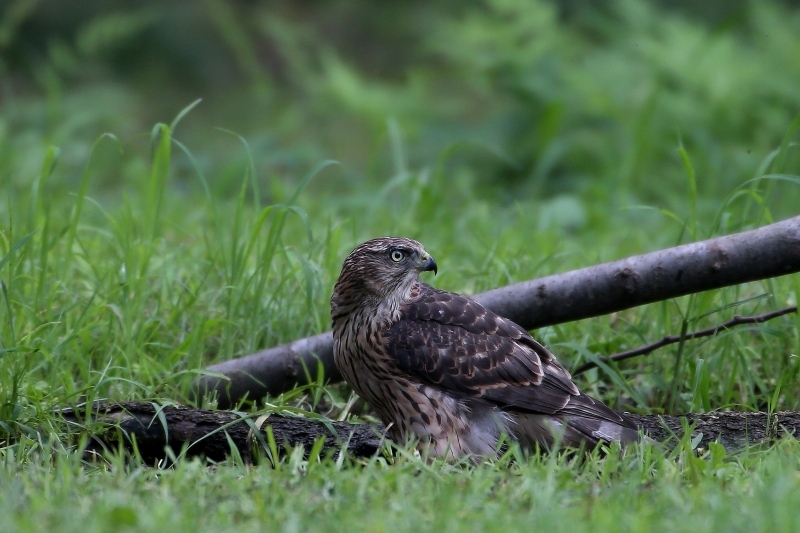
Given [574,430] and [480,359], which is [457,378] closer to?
[480,359]

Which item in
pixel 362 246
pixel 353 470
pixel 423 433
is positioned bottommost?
pixel 423 433

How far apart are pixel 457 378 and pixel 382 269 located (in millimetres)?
667

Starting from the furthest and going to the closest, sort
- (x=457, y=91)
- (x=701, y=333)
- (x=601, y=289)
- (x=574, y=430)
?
(x=457, y=91), (x=701, y=333), (x=601, y=289), (x=574, y=430)

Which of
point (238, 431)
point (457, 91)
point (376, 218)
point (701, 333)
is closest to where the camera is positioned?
point (238, 431)

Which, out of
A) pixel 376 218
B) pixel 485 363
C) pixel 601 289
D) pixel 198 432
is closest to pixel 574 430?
pixel 485 363

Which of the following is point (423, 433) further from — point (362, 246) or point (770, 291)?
point (770, 291)

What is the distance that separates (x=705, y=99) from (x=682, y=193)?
1227 mm

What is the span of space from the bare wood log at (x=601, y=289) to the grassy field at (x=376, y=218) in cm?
16

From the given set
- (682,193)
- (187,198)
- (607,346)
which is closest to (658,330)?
(607,346)

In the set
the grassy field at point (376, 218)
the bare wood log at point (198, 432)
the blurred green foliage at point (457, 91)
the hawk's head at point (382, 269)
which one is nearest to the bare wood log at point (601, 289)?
the grassy field at point (376, 218)

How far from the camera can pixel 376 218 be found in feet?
23.7

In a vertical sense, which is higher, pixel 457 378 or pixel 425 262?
pixel 425 262

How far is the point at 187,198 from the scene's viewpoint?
8.60 metres

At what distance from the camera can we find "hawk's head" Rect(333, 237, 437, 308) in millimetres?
4570
